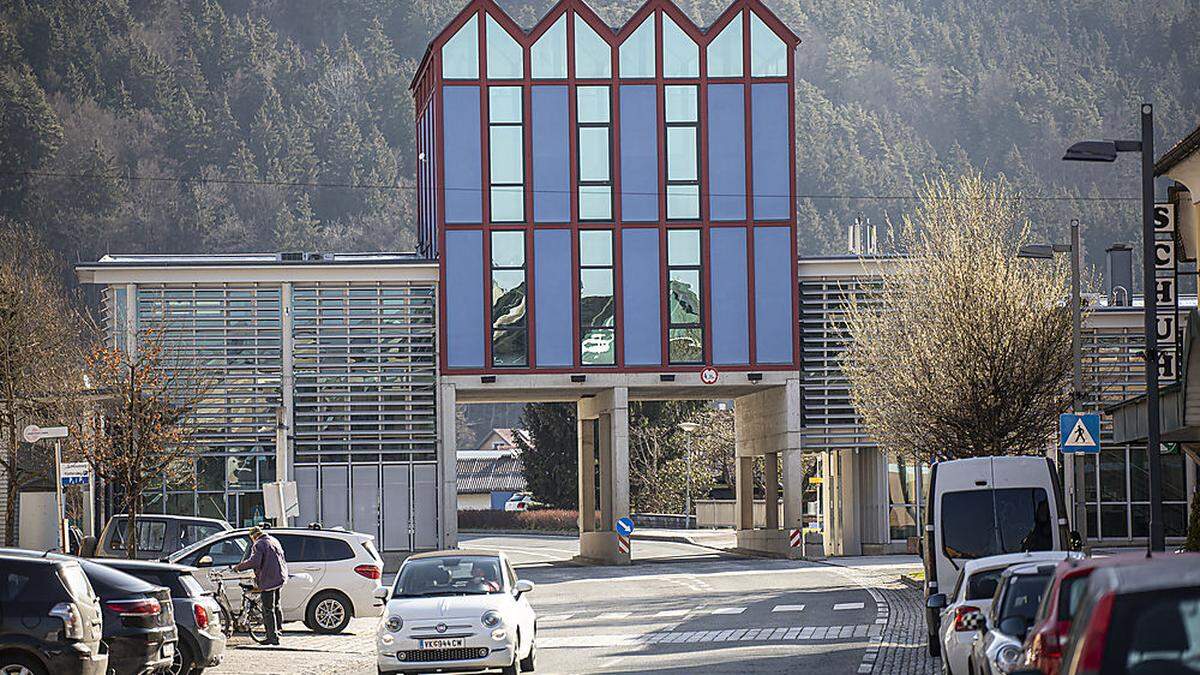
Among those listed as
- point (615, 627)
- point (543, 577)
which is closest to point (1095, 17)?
point (543, 577)

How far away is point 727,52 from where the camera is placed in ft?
181

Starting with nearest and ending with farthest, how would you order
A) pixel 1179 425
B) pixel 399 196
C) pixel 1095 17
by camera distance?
pixel 1179 425
pixel 399 196
pixel 1095 17

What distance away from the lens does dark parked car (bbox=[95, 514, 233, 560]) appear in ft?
114

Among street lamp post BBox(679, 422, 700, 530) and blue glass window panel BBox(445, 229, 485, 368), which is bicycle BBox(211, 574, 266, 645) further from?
street lamp post BBox(679, 422, 700, 530)

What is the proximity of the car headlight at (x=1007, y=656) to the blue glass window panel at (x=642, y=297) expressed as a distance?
132ft

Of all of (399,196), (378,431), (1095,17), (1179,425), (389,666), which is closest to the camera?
(389,666)

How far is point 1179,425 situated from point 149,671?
15.0m

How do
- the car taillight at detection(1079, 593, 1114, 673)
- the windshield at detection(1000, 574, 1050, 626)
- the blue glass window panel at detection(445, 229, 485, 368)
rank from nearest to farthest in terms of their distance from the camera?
the car taillight at detection(1079, 593, 1114, 673) < the windshield at detection(1000, 574, 1050, 626) < the blue glass window panel at detection(445, 229, 485, 368)

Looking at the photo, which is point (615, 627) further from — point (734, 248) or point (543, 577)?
point (734, 248)

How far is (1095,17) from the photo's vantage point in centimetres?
17725

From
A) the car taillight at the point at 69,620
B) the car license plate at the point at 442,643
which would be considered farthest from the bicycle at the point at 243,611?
the car taillight at the point at 69,620

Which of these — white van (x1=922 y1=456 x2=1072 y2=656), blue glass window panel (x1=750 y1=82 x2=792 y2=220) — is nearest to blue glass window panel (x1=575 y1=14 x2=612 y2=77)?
blue glass window panel (x1=750 y1=82 x2=792 y2=220)

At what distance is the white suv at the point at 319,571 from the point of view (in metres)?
28.9

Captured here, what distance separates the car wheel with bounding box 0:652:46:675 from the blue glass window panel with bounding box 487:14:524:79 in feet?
128
